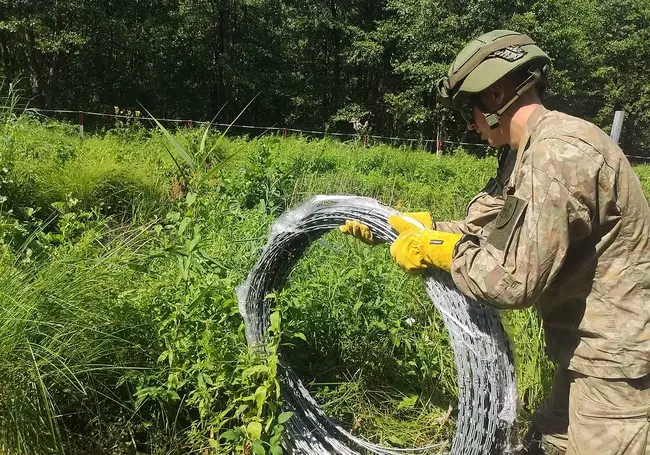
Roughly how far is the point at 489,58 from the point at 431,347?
1902mm

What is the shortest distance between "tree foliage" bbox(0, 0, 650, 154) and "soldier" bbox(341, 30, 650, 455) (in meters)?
18.3

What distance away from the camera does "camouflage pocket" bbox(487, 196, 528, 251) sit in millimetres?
1477

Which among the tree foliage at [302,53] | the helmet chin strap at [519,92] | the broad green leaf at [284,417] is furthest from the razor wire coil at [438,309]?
the tree foliage at [302,53]

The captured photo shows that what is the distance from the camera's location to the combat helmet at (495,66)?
5.32 ft

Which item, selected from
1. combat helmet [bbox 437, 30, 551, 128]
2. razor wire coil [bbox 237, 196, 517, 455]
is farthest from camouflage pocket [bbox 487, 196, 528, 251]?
razor wire coil [bbox 237, 196, 517, 455]

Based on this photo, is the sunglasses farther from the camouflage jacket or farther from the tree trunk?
the tree trunk

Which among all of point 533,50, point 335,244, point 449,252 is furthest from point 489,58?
point 335,244

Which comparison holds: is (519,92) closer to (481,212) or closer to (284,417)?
(481,212)

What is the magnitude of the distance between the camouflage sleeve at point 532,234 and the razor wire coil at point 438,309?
0.46 meters

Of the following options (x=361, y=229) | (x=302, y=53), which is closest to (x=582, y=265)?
(x=361, y=229)

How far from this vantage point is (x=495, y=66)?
1633 mm

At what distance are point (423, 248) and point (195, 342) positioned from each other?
1.22 meters

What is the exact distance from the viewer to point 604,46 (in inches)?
1149

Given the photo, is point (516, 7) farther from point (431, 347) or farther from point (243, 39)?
point (431, 347)
